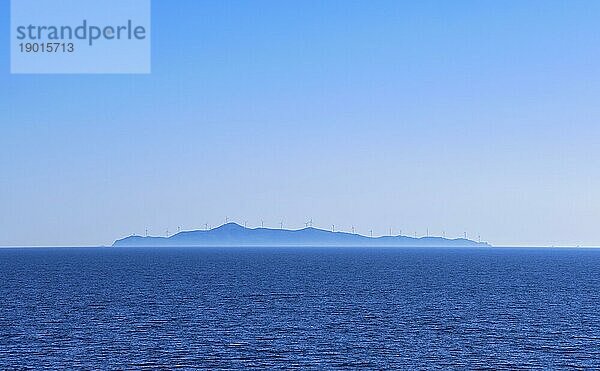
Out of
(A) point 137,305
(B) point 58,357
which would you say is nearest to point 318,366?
(B) point 58,357

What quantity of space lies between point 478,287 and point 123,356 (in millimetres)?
99245

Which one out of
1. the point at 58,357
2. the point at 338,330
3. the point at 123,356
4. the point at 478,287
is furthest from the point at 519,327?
the point at 478,287

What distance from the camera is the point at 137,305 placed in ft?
348

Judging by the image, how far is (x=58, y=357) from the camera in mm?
63250

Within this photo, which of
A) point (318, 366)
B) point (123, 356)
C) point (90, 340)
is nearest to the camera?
point (318, 366)

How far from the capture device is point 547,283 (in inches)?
6383

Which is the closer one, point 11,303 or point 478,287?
→ point 11,303

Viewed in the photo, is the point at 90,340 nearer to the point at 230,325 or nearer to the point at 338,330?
the point at 230,325

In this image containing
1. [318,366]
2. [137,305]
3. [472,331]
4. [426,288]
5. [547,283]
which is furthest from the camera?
[547,283]

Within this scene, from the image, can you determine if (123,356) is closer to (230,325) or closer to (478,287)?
(230,325)

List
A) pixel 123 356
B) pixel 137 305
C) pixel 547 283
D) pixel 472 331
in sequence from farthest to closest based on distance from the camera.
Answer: pixel 547 283 < pixel 137 305 < pixel 472 331 < pixel 123 356

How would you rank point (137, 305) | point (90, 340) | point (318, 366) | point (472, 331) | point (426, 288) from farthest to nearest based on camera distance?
point (426, 288) < point (137, 305) < point (472, 331) < point (90, 340) < point (318, 366)

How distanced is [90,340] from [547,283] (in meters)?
120

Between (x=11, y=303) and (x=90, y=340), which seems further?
(x=11, y=303)
